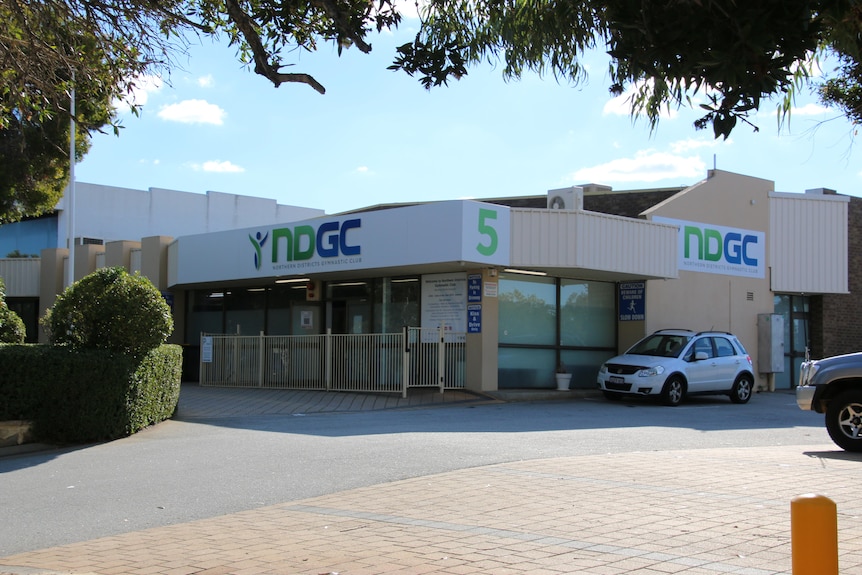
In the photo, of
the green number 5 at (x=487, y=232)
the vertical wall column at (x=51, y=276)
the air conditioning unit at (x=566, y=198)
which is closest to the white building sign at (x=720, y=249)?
the air conditioning unit at (x=566, y=198)

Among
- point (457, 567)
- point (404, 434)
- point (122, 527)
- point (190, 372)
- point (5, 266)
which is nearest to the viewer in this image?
point (457, 567)

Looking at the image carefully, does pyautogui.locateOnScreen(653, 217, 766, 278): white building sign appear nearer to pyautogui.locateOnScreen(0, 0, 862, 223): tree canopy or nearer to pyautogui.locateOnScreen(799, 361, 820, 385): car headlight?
pyautogui.locateOnScreen(799, 361, 820, 385): car headlight

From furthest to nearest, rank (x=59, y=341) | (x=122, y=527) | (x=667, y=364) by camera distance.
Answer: (x=667, y=364) → (x=59, y=341) → (x=122, y=527)

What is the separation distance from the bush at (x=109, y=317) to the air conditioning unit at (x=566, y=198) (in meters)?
11.1

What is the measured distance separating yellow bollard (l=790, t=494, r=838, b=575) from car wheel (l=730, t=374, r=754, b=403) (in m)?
18.1

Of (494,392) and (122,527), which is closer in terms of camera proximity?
(122,527)

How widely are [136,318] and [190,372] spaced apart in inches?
547

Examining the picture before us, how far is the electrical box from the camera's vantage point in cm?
2541

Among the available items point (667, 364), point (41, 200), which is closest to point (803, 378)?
point (667, 364)

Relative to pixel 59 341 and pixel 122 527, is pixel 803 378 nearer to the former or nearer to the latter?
pixel 122 527

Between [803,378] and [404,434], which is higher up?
[803,378]

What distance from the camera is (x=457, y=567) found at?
562 centimetres

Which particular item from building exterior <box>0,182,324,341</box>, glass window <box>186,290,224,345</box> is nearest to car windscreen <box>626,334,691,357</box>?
glass window <box>186,290,224,345</box>

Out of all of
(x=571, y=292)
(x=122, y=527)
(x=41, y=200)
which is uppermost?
(x=41, y=200)
